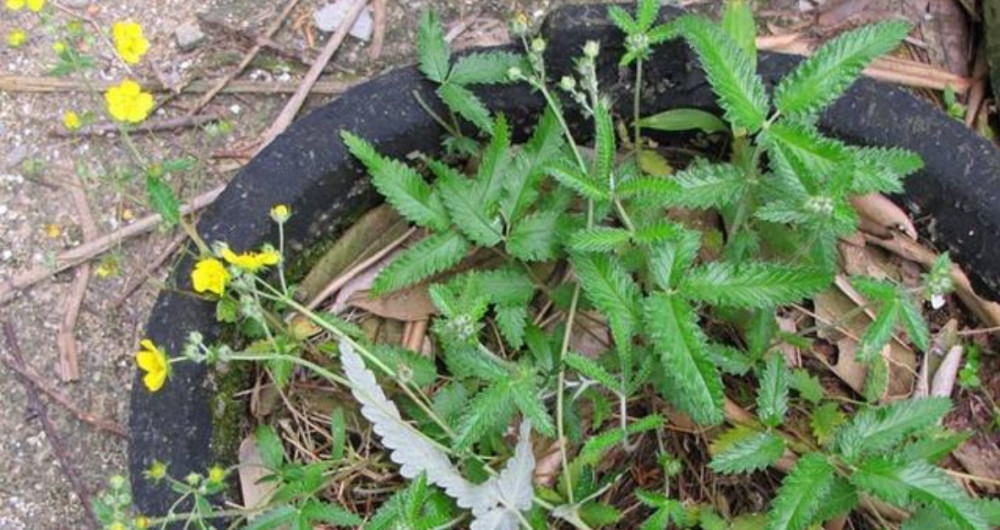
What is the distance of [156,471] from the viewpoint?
1.55 m

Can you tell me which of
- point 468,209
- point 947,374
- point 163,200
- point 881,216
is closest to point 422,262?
point 468,209

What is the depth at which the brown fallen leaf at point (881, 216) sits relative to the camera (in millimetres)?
1800

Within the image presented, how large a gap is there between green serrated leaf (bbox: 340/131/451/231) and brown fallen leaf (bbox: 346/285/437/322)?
0.18 m

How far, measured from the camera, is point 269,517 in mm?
1612

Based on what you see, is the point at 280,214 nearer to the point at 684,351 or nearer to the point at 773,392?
the point at 684,351

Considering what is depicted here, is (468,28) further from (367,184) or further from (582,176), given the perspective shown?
(582,176)

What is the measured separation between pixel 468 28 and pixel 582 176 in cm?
70

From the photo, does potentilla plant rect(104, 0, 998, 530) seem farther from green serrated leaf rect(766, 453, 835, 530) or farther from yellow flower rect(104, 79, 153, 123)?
yellow flower rect(104, 79, 153, 123)

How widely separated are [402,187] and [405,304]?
0.24 metres

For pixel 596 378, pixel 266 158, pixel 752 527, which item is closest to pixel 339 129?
pixel 266 158

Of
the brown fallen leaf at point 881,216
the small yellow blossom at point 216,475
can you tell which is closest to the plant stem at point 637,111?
the brown fallen leaf at point 881,216

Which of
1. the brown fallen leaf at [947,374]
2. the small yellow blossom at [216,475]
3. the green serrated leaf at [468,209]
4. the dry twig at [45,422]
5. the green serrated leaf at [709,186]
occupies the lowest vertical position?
the dry twig at [45,422]

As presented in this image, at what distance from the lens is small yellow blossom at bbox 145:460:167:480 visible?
1.55m

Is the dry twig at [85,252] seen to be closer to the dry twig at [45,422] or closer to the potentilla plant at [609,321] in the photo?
the dry twig at [45,422]
